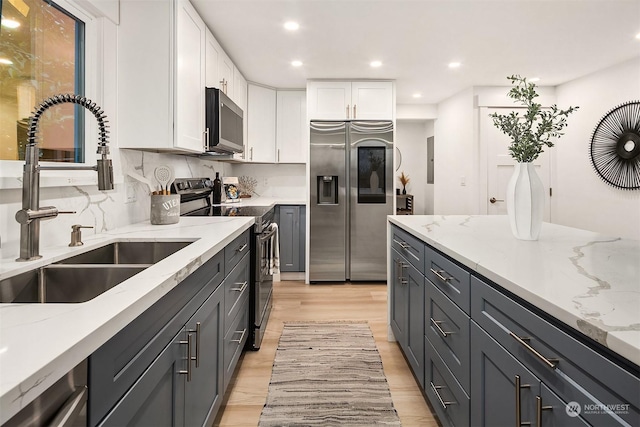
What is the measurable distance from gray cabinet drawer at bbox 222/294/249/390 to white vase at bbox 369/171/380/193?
2.32 m

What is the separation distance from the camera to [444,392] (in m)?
1.56

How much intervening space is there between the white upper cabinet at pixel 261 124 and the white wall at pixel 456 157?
97.4 inches

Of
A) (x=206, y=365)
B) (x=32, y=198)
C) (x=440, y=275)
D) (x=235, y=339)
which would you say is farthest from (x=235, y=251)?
(x=440, y=275)

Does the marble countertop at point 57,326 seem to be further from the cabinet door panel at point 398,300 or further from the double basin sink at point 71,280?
the cabinet door panel at point 398,300

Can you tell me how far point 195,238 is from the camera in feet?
5.57

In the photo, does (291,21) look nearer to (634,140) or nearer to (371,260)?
(371,260)

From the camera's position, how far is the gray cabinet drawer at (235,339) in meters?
1.85

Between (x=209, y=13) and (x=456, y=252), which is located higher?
(x=209, y=13)

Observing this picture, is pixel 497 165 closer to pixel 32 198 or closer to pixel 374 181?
pixel 374 181

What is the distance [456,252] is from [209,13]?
242 cm

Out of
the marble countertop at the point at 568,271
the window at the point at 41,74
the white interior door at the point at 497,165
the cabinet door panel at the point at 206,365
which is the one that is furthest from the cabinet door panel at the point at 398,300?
the white interior door at the point at 497,165

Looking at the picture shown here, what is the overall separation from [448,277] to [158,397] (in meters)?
1.09

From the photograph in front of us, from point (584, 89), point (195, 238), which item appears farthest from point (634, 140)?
point (195, 238)

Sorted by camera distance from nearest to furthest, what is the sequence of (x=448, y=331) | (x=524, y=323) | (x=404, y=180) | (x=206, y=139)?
1. (x=524, y=323)
2. (x=448, y=331)
3. (x=206, y=139)
4. (x=404, y=180)
